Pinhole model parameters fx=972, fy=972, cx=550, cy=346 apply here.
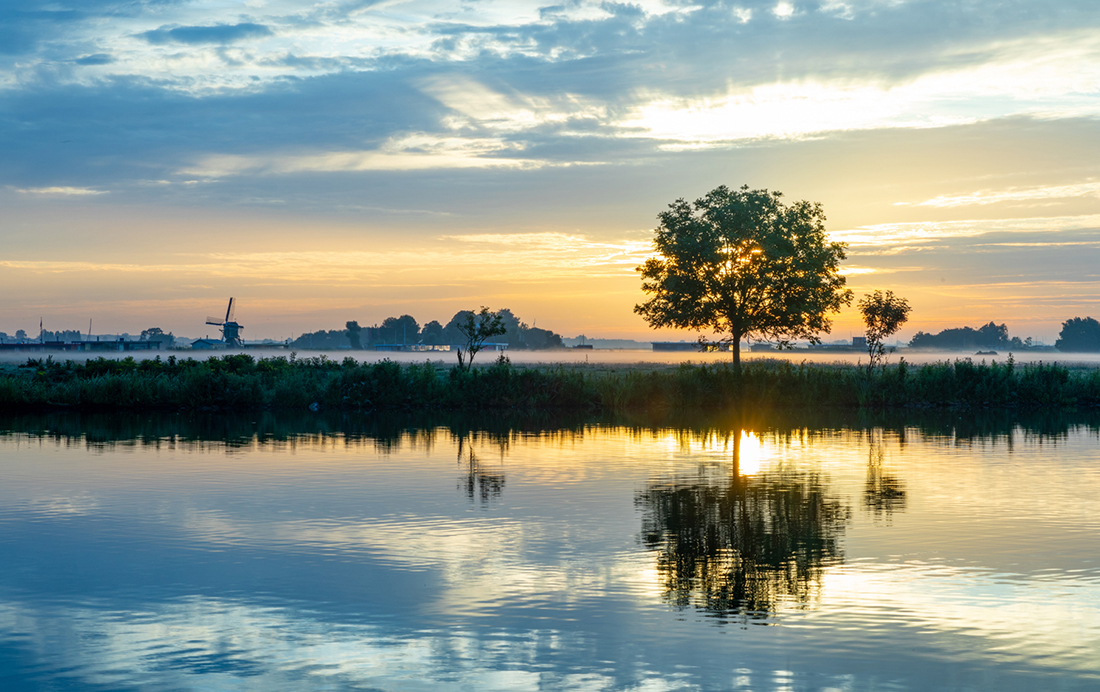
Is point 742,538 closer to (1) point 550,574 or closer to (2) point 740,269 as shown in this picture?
(1) point 550,574

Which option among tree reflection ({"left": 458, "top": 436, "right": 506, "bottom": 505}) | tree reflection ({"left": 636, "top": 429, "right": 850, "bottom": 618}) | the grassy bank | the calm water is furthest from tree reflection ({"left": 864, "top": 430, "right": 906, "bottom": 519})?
the grassy bank

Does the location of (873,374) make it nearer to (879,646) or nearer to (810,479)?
(810,479)

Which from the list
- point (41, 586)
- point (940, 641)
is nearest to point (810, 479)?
point (940, 641)

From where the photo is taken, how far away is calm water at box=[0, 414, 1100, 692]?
8.09 meters

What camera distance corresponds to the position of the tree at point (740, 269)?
5406cm

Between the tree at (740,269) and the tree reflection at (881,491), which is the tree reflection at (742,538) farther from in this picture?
the tree at (740,269)

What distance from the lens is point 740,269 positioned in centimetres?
5438

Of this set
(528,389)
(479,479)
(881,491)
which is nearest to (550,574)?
(479,479)

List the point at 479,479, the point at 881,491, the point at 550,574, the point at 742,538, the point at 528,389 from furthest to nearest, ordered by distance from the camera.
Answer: the point at 528,389 < the point at 479,479 < the point at 881,491 < the point at 742,538 < the point at 550,574

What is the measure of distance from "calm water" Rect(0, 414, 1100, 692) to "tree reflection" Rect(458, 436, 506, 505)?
0.17 m

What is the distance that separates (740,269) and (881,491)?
37868 mm

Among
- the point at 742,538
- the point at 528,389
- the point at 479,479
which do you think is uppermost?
the point at 528,389

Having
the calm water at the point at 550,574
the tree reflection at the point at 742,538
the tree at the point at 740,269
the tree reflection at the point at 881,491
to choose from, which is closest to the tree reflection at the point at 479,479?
the calm water at the point at 550,574

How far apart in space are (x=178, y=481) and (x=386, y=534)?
7217mm
